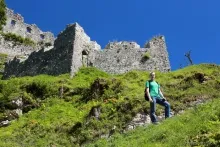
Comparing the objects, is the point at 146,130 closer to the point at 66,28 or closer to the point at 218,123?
the point at 218,123

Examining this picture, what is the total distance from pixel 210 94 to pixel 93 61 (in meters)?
13.2

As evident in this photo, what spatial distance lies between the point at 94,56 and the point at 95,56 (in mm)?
117

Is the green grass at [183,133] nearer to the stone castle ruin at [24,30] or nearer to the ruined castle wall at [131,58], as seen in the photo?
the ruined castle wall at [131,58]

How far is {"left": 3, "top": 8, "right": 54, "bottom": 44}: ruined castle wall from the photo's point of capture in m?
67.9

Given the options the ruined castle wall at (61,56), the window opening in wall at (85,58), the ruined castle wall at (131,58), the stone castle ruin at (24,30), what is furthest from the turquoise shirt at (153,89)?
the stone castle ruin at (24,30)

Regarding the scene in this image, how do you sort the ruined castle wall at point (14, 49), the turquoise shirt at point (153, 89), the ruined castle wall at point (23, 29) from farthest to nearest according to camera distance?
the ruined castle wall at point (23, 29) → the ruined castle wall at point (14, 49) → the turquoise shirt at point (153, 89)

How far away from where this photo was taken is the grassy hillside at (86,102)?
74.2 ft

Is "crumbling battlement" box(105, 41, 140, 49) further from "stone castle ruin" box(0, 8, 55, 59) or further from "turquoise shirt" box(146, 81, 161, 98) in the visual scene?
"stone castle ruin" box(0, 8, 55, 59)

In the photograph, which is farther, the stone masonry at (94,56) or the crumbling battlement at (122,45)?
the crumbling battlement at (122,45)

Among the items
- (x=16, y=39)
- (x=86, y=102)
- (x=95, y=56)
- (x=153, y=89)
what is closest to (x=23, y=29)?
(x=16, y=39)

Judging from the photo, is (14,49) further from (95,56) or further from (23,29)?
(95,56)

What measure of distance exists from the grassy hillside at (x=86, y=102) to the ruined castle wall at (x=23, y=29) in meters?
35.2

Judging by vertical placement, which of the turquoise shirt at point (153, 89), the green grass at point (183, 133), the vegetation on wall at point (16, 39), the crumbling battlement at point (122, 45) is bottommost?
the green grass at point (183, 133)

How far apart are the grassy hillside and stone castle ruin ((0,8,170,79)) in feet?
5.00
